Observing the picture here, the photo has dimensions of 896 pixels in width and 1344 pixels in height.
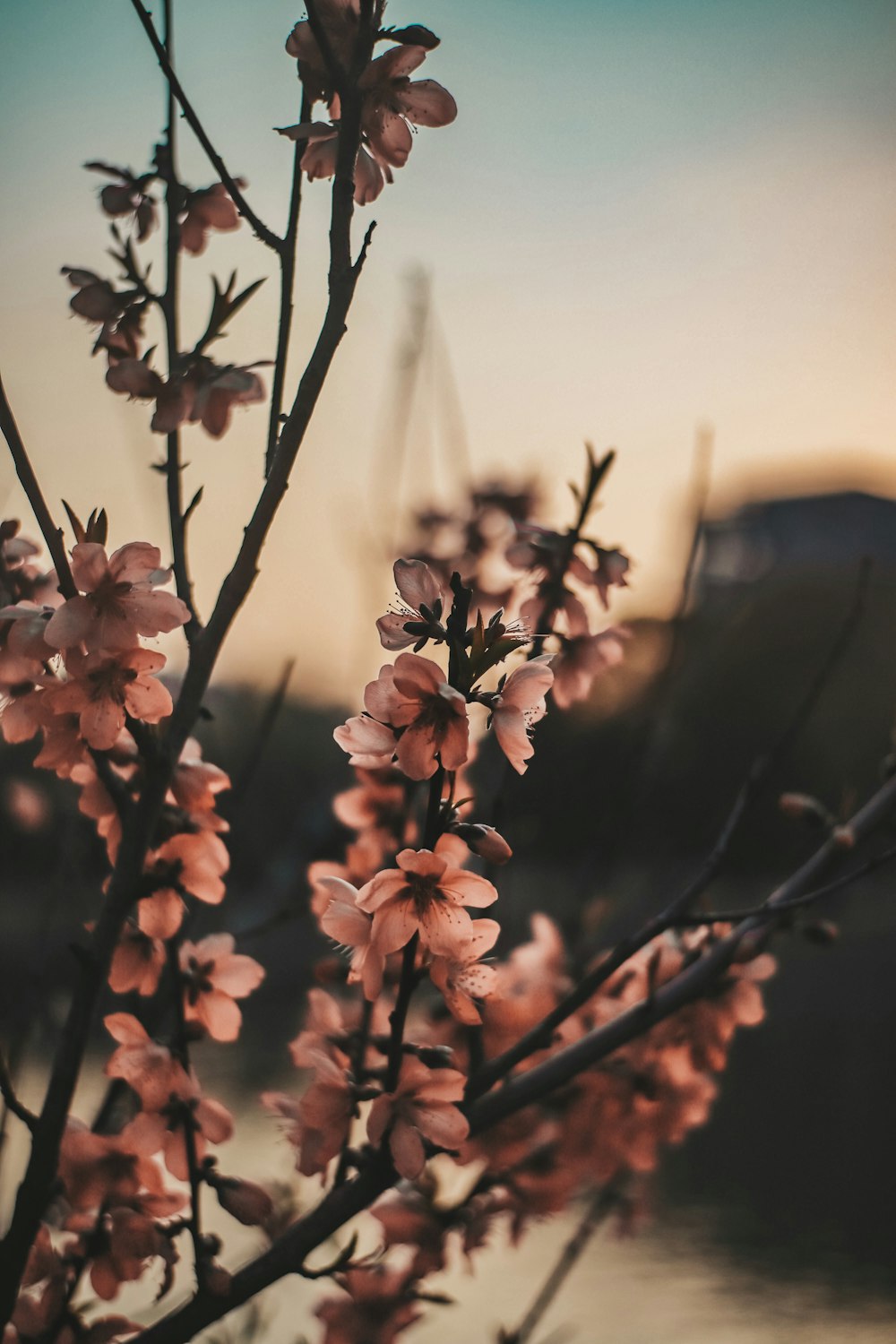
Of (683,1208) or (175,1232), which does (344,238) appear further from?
(683,1208)

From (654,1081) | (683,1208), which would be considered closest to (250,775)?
(654,1081)

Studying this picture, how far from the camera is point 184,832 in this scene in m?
0.79

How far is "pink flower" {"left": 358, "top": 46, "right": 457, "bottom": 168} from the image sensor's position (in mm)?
721

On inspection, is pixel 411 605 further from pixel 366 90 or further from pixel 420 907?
pixel 366 90

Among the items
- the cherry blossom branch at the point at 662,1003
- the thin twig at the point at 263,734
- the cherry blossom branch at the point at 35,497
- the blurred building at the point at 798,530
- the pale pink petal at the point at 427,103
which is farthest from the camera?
the blurred building at the point at 798,530

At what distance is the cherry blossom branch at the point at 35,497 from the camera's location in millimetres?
632

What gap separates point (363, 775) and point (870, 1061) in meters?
6.36

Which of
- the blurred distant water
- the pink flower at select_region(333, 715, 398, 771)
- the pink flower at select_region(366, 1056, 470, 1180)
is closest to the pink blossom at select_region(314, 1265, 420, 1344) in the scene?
the pink flower at select_region(366, 1056, 470, 1180)

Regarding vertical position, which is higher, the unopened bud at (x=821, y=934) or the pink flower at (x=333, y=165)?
the pink flower at (x=333, y=165)

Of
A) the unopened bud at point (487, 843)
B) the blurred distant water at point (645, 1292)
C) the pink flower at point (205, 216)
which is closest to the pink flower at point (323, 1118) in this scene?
the unopened bud at point (487, 843)

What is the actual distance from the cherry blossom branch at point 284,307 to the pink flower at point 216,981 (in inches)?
14.8

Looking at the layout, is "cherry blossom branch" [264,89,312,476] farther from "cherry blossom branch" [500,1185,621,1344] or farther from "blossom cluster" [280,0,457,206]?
"cherry blossom branch" [500,1185,621,1344]

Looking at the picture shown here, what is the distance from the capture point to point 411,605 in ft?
2.25

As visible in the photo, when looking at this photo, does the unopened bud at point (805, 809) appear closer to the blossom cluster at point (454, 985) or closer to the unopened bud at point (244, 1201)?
the blossom cluster at point (454, 985)
